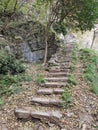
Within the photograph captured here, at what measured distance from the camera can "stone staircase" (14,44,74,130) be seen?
4539mm

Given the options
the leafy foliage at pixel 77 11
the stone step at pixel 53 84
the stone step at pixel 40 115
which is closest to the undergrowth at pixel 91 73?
the stone step at pixel 53 84

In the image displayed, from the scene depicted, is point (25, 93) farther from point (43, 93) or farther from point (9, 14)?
point (9, 14)

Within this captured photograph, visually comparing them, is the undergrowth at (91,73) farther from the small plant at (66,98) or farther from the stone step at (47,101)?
the stone step at (47,101)

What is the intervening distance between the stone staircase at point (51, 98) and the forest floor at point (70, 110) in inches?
4.4

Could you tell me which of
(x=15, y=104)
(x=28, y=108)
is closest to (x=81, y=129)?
(x=28, y=108)

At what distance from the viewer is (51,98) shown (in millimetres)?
5258

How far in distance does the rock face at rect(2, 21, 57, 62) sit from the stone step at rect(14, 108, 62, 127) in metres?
4.68

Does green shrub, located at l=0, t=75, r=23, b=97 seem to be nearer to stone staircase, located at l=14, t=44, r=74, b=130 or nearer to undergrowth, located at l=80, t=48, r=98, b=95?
stone staircase, located at l=14, t=44, r=74, b=130

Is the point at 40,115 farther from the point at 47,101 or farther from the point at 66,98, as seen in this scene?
the point at 66,98

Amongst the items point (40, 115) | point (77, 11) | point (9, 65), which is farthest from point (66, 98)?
point (77, 11)

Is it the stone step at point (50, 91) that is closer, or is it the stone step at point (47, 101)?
the stone step at point (47, 101)

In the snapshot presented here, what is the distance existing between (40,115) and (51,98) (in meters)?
0.79

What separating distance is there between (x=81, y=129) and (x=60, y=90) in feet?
4.71

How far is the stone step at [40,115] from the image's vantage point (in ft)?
14.7
